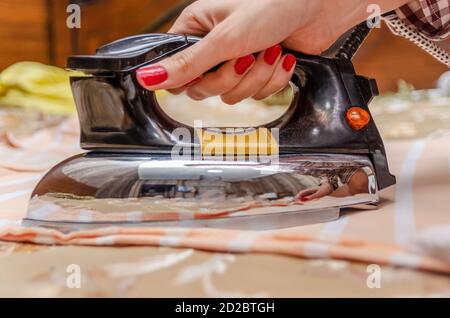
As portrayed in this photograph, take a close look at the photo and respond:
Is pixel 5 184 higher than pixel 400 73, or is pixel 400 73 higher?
pixel 400 73

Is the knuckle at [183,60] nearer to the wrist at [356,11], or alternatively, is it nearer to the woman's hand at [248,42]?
the woman's hand at [248,42]

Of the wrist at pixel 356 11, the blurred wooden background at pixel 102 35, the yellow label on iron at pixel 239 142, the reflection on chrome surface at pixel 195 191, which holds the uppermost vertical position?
the blurred wooden background at pixel 102 35

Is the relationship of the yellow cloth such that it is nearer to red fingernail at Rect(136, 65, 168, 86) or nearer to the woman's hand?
the woman's hand

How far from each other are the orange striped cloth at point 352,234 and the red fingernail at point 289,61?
7.2 inches

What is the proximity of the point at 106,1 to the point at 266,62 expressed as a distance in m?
1.72

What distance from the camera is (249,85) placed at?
0.70m

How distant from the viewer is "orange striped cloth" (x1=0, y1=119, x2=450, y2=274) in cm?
40

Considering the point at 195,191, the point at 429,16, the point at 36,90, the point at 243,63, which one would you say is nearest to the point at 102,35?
the point at 36,90

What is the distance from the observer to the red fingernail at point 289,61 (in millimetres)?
643

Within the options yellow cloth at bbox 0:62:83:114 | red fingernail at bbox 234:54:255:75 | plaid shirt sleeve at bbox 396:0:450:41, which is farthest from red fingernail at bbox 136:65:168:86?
yellow cloth at bbox 0:62:83:114

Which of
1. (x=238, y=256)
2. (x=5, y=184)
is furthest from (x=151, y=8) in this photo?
(x=238, y=256)

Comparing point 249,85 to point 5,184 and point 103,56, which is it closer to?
point 103,56

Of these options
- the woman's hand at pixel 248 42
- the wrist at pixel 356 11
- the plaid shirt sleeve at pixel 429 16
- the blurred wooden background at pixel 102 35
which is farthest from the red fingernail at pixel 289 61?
the blurred wooden background at pixel 102 35

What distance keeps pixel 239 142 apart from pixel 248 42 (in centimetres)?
11
